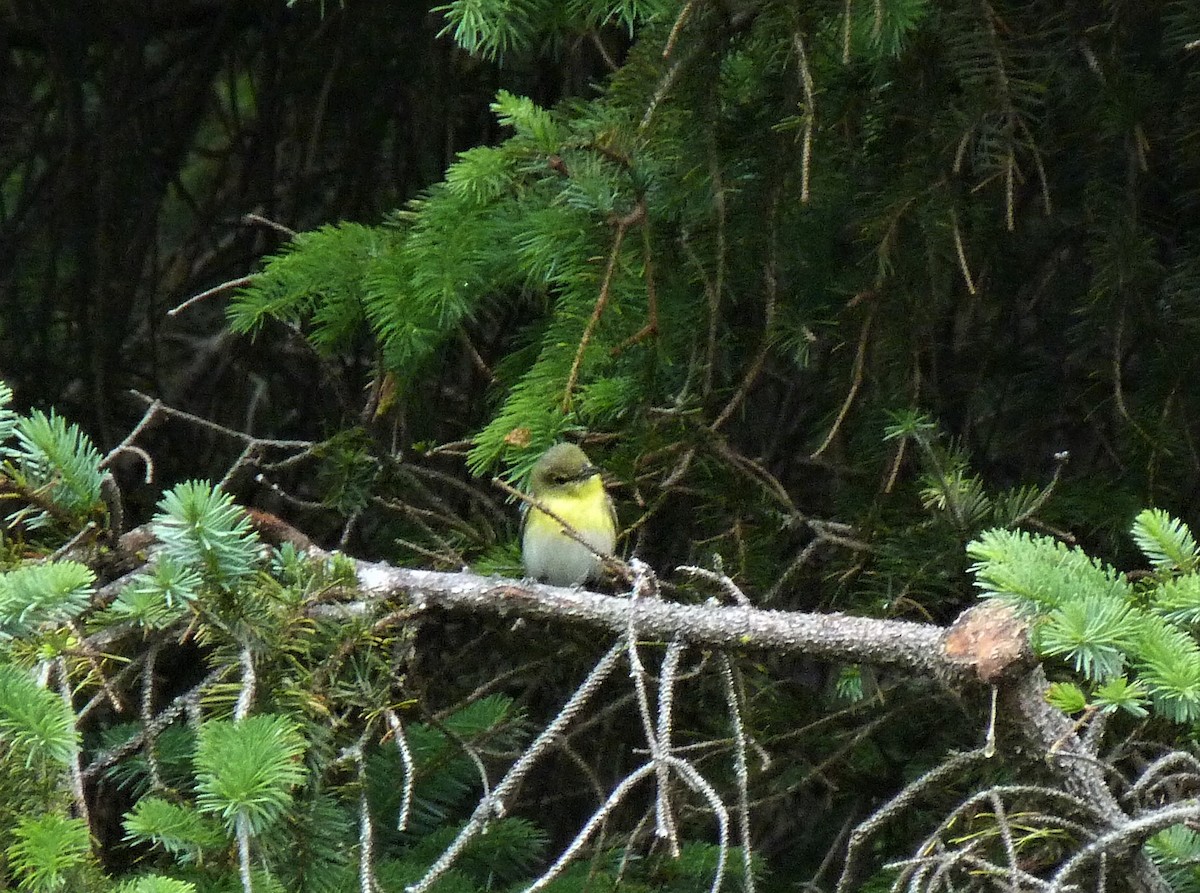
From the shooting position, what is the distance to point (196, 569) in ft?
6.30

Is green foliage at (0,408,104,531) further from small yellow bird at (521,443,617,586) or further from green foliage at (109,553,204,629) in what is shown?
small yellow bird at (521,443,617,586)

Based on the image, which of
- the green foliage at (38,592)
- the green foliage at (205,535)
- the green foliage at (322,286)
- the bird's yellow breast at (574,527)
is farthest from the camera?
the bird's yellow breast at (574,527)

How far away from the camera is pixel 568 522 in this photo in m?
3.73

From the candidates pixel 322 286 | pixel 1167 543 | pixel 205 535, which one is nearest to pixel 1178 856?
pixel 1167 543

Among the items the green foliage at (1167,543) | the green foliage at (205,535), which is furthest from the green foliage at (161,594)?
the green foliage at (1167,543)

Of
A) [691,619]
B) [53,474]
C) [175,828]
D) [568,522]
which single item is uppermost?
[53,474]

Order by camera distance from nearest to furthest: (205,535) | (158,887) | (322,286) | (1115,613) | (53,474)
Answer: (158,887), (1115,613), (205,535), (53,474), (322,286)

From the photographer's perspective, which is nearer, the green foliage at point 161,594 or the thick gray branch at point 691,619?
the green foliage at point 161,594

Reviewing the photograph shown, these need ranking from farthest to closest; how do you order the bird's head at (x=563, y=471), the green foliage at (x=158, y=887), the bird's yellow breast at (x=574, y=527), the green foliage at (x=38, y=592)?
the bird's yellow breast at (x=574, y=527)
the bird's head at (x=563, y=471)
the green foliage at (x=38, y=592)
the green foliage at (x=158, y=887)

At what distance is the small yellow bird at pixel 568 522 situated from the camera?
3496 millimetres

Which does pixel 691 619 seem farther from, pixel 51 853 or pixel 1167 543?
pixel 51 853

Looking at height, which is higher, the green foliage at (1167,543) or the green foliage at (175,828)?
the green foliage at (1167,543)

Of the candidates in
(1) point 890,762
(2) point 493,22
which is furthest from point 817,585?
(2) point 493,22

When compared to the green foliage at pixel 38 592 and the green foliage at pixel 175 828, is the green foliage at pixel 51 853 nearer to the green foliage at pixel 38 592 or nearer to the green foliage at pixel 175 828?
the green foliage at pixel 175 828
